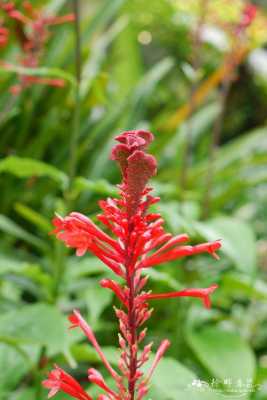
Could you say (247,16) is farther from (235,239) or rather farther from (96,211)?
(96,211)

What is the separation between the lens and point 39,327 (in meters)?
1.93

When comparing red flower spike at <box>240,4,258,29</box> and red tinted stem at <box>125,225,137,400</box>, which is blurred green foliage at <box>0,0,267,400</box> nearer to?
red flower spike at <box>240,4,258,29</box>

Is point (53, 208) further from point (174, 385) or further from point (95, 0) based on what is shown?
point (95, 0)

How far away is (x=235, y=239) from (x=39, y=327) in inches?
35.9

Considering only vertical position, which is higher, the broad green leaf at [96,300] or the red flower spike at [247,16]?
the red flower spike at [247,16]

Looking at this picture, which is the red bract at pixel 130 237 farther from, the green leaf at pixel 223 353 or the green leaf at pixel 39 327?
the green leaf at pixel 223 353

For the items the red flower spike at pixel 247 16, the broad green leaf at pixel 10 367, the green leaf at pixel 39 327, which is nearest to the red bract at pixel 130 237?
the green leaf at pixel 39 327

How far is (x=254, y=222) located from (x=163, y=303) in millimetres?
1088

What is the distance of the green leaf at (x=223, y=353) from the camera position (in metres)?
2.17

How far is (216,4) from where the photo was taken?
3.88m

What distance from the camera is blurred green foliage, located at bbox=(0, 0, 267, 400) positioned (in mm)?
2006

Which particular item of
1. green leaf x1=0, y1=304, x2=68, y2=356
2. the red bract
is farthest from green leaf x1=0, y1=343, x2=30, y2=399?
the red bract

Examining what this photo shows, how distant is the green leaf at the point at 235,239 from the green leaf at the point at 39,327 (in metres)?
Answer: 0.70

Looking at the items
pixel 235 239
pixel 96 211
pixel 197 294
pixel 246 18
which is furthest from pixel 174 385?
pixel 246 18
